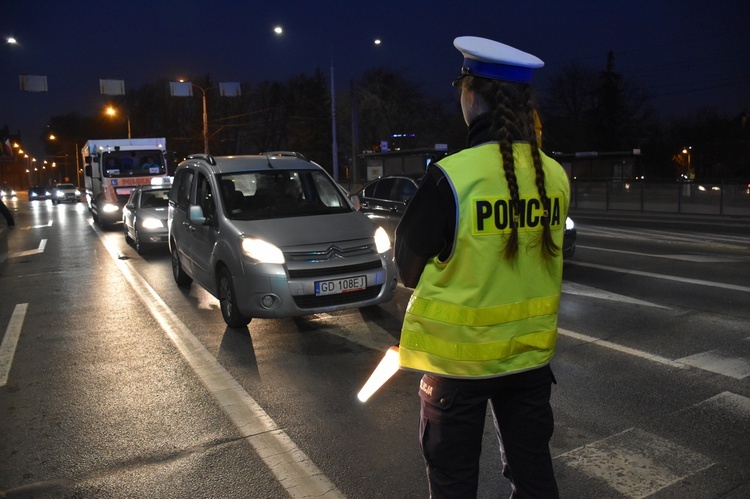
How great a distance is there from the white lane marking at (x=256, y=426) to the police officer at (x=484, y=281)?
61.8 inches

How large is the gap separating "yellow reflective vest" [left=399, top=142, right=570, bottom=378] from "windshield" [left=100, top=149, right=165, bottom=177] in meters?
22.8

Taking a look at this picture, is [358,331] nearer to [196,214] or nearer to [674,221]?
[196,214]

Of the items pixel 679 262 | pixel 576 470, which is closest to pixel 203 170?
pixel 576 470

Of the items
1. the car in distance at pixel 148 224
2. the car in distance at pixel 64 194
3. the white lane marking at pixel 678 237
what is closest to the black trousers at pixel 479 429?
the car in distance at pixel 148 224

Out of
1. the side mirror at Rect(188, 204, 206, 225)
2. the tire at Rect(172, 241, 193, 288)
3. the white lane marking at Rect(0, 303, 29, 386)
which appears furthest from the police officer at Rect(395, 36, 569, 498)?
the tire at Rect(172, 241, 193, 288)

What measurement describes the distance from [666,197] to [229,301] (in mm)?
23872

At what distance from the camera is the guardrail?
79.1 ft

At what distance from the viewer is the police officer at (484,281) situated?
Result: 2053 mm

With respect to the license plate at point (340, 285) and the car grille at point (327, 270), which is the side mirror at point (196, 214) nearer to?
the car grille at point (327, 270)

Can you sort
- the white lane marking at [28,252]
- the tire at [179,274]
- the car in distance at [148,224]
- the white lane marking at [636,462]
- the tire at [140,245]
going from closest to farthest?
the white lane marking at [636,462], the tire at [179,274], the car in distance at [148,224], the tire at [140,245], the white lane marking at [28,252]

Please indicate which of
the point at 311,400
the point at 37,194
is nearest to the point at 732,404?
the point at 311,400

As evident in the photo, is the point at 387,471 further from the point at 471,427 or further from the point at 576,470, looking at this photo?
the point at 471,427

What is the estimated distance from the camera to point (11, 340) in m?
7.07

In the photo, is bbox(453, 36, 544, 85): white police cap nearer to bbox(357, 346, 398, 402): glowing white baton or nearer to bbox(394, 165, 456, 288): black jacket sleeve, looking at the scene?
bbox(394, 165, 456, 288): black jacket sleeve
